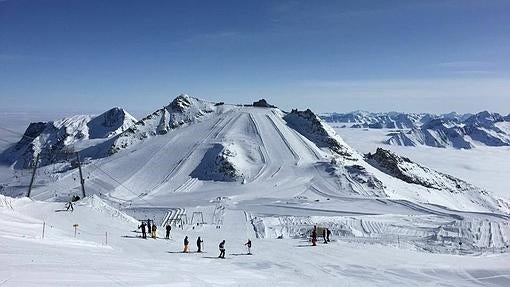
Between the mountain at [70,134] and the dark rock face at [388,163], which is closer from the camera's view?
the dark rock face at [388,163]

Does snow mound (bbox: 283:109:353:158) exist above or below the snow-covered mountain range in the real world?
above

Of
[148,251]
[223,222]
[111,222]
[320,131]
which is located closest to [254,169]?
[320,131]

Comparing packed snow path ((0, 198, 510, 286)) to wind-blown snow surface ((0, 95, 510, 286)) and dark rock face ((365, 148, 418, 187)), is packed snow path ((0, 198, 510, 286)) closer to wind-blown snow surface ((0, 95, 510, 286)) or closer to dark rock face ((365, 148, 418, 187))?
wind-blown snow surface ((0, 95, 510, 286))

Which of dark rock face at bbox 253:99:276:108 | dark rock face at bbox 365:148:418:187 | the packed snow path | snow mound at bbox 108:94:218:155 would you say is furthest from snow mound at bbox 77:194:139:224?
dark rock face at bbox 253:99:276:108

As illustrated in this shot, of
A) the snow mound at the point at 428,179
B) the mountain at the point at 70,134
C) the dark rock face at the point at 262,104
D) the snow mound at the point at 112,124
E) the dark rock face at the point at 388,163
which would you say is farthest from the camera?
the snow mound at the point at 112,124

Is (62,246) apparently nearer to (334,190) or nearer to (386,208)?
(386,208)

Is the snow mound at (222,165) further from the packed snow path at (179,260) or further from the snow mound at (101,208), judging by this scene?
the snow mound at (101,208)

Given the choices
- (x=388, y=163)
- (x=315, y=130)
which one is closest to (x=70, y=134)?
(x=315, y=130)

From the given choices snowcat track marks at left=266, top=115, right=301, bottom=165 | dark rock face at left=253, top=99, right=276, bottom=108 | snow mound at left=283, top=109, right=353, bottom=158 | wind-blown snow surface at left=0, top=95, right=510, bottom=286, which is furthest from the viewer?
Answer: dark rock face at left=253, top=99, right=276, bottom=108

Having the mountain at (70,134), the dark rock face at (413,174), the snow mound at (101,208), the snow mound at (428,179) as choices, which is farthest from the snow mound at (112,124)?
the snow mound at (101,208)
